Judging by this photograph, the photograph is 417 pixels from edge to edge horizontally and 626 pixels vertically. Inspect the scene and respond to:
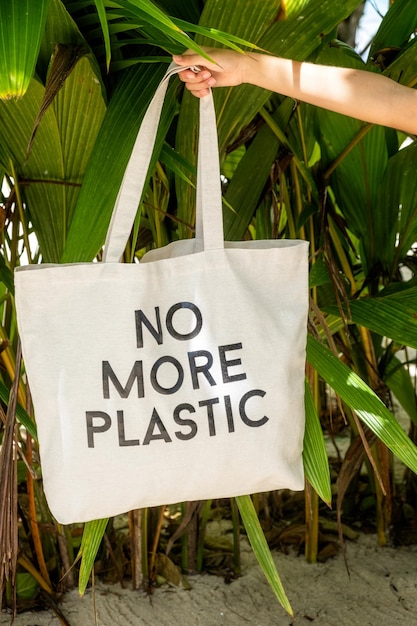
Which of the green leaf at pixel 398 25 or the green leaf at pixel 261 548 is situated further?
the green leaf at pixel 398 25

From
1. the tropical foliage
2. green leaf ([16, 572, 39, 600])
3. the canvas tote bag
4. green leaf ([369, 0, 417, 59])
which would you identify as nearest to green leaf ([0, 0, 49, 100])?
the tropical foliage

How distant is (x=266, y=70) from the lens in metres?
0.80

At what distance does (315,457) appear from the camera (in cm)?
90

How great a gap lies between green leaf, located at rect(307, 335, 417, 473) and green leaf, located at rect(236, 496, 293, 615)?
0.18 metres

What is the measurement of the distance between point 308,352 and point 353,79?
0.32 meters

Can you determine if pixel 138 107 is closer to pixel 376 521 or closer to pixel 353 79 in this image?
pixel 353 79

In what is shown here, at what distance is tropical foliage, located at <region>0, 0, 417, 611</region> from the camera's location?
83 centimetres

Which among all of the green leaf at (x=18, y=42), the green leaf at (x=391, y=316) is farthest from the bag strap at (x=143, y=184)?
the green leaf at (x=391, y=316)

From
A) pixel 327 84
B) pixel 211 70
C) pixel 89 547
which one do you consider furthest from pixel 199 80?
pixel 89 547

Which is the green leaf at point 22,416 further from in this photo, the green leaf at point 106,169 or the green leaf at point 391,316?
the green leaf at point 391,316

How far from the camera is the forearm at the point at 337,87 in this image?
2.62 ft

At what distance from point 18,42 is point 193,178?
0.47m

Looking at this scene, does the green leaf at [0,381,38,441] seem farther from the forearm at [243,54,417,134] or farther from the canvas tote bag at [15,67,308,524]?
the forearm at [243,54,417,134]

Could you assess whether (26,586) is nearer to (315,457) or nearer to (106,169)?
(315,457)
